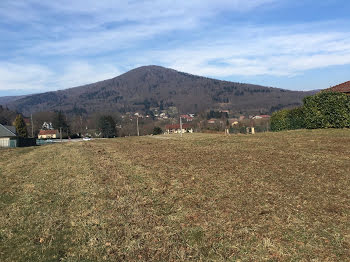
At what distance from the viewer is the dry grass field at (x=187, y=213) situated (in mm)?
4340

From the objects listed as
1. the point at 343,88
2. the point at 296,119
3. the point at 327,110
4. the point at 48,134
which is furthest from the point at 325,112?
the point at 48,134

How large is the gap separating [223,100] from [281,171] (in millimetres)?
186209

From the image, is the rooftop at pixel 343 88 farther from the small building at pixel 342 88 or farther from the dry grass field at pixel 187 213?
the dry grass field at pixel 187 213

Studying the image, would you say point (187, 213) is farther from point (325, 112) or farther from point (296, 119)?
point (296, 119)

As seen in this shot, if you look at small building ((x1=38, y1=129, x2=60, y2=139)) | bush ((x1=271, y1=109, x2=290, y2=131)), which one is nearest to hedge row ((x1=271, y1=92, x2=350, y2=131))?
bush ((x1=271, y1=109, x2=290, y2=131))

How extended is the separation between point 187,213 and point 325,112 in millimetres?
19327

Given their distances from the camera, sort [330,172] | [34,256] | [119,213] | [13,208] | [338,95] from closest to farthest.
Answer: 1. [34,256]
2. [119,213]
3. [13,208]
4. [330,172]
5. [338,95]

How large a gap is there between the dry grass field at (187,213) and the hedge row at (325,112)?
38.6 ft

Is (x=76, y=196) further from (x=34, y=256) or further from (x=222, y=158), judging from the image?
(x=222, y=158)

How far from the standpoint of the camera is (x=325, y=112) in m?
21.3

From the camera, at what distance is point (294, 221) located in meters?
5.07

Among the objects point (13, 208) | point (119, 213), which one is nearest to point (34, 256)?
point (119, 213)

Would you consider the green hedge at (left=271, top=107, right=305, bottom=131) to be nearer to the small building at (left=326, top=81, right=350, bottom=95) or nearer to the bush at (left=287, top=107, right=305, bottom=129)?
the bush at (left=287, top=107, right=305, bottom=129)

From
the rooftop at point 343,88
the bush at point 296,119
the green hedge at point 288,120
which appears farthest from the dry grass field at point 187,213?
the rooftop at point 343,88
